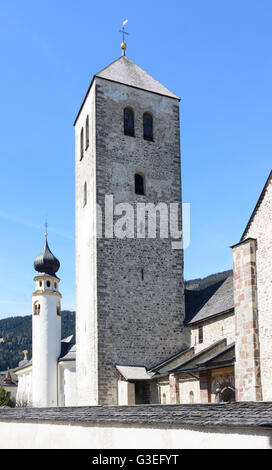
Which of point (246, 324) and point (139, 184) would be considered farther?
point (139, 184)

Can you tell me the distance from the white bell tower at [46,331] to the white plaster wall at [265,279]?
967 inches

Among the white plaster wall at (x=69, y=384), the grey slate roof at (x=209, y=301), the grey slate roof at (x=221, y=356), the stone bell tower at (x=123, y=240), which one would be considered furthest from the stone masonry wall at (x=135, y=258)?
the white plaster wall at (x=69, y=384)

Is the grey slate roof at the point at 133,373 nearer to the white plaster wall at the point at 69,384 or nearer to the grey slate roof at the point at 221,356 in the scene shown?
the grey slate roof at the point at 221,356

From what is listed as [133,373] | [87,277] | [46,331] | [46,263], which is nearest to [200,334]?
[133,373]

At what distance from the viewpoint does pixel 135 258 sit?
2461cm

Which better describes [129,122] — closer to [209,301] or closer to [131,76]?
[131,76]

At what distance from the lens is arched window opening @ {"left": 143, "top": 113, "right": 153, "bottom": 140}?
87.0 feet

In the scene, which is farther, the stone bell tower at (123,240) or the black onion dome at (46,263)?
the black onion dome at (46,263)

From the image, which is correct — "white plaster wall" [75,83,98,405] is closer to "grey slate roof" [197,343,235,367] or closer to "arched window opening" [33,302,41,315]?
"grey slate roof" [197,343,235,367]

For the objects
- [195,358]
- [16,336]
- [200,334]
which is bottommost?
[195,358]

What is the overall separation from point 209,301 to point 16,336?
94418 mm

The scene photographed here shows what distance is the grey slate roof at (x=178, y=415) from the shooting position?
638cm

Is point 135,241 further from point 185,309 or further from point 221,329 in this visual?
point 221,329
